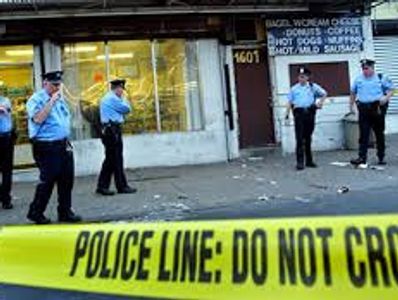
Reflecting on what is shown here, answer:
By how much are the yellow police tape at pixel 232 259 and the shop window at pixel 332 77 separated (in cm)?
1367

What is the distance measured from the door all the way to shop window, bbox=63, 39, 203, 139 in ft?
3.38

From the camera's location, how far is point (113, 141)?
12.5 meters

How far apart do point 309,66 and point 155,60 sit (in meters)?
3.35

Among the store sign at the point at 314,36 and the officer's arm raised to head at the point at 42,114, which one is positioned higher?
the store sign at the point at 314,36

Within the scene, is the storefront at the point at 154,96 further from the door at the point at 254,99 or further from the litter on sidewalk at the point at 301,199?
the litter on sidewalk at the point at 301,199

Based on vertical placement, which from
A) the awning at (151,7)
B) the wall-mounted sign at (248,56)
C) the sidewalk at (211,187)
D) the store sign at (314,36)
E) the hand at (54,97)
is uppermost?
the awning at (151,7)

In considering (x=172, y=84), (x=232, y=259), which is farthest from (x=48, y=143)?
(x=172, y=84)

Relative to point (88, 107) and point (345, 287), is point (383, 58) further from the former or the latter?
point (345, 287)

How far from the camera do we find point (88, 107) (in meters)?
16.2

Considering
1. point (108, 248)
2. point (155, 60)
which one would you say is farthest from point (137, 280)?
point (155, 60)

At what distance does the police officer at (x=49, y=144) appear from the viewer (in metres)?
9.74

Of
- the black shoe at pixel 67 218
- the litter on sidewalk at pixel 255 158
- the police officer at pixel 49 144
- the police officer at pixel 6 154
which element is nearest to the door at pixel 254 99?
the litter on sidewalk at pixel 255 158

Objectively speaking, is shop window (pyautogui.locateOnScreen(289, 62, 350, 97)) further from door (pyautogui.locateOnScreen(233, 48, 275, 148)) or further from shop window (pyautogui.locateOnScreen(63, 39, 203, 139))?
shop window (pyautogui.locateOnScreen(63, 39, 203, 139))

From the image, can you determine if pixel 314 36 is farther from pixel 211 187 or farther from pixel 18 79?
pixel 18 79
